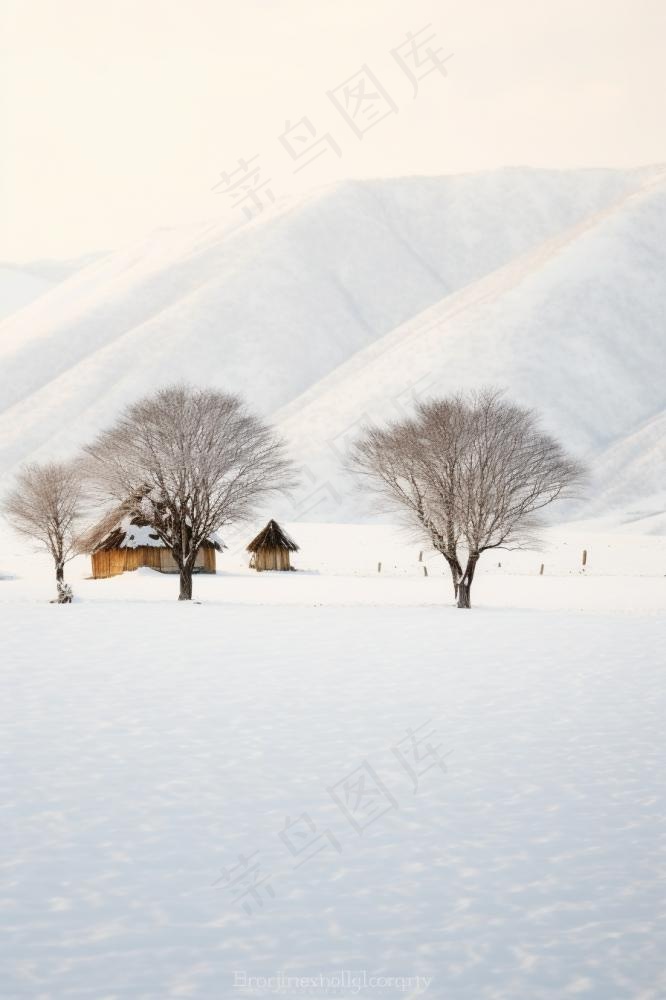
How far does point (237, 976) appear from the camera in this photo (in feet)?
24.0

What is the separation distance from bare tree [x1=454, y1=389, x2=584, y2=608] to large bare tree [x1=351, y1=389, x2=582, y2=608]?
0.03m

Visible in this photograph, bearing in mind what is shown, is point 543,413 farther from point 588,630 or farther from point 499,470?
point 588,630

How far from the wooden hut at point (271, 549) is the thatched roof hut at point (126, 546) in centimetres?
616

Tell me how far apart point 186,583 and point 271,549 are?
86.6 ft

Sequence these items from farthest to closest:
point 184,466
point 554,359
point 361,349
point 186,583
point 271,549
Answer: point 361,349 < point 554,359 < point 271,549 < point 186,583 < point 184,466

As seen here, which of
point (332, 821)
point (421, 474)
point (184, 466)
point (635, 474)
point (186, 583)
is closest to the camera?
point (332, 821)

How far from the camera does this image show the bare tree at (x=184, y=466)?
39000 millimetres

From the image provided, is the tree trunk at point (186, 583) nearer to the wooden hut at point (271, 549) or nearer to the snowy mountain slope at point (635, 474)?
the wooden hut at point (271, 549)

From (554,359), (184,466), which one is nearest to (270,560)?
(184,466)

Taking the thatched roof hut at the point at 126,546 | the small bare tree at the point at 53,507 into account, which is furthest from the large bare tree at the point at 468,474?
the thatched roof hut at the point at 126,546

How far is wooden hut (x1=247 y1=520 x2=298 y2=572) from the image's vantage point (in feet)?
222

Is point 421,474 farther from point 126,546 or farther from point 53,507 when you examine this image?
point 126,546

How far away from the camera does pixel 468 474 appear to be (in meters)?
39.1

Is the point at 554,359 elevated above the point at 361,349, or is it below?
below
